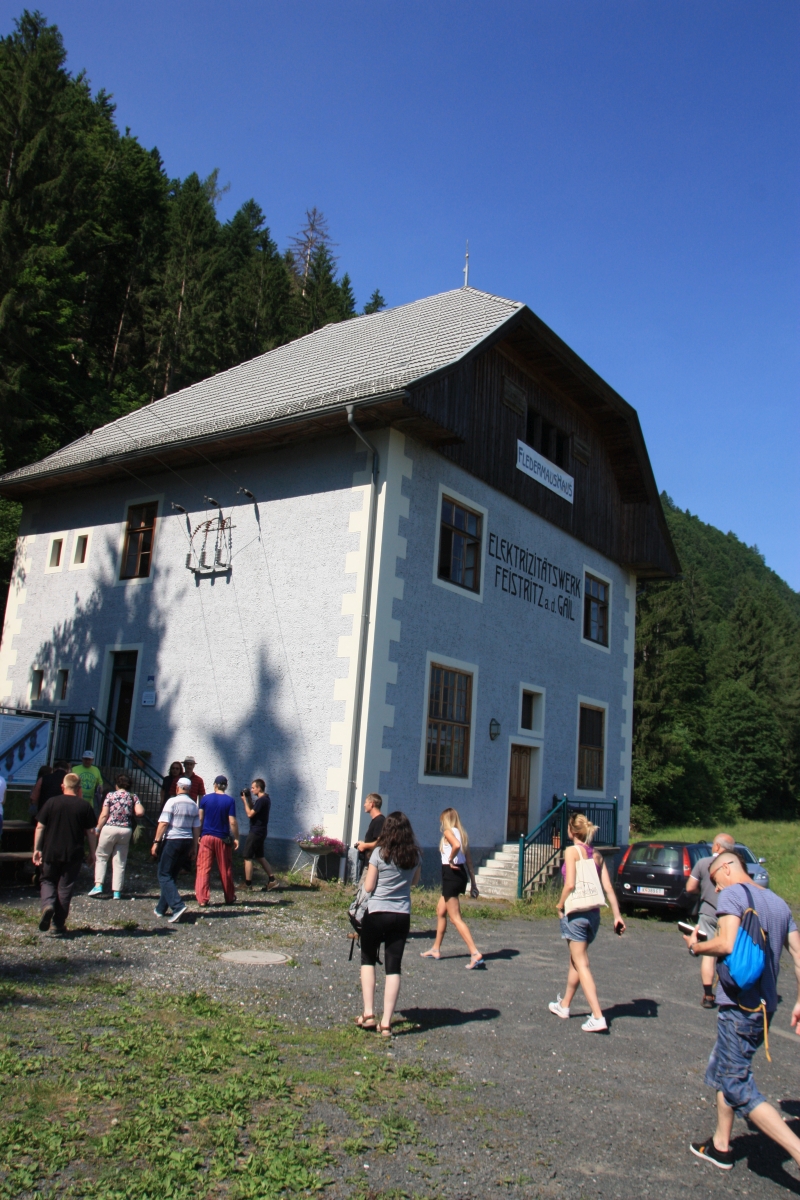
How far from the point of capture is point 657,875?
1603cm

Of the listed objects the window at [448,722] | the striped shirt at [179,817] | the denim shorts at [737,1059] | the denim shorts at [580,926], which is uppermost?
the window at [448,722]

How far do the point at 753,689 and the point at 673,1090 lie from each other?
7369 cm

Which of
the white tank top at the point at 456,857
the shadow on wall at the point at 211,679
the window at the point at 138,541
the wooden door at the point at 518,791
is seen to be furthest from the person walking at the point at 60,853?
the wooden door at the point at 518,791

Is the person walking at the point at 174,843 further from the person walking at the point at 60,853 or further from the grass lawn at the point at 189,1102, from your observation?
the grass lawn at the point at 189,1102

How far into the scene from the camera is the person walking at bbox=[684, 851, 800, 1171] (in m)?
4.91

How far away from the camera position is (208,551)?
1688 cm

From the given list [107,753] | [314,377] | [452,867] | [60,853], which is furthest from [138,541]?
[452,867]

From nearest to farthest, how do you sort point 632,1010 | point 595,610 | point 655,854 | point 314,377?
point 632,1010
point 655,854
point 314,377
point 595,610

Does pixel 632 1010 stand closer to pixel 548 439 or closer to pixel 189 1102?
pixel 189 1102

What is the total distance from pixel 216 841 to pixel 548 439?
36.9 feet

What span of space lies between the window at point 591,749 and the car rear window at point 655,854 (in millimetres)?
3307

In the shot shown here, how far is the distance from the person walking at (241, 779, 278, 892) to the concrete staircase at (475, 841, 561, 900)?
428 cm

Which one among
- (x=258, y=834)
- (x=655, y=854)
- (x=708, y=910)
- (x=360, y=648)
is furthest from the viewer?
(x=655, y=854)

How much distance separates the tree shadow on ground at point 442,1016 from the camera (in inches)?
283
